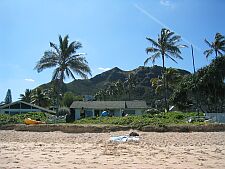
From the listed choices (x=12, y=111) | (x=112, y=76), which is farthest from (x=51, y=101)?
(x=112, y=76)

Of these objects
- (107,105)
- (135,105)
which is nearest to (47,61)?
(107,105)

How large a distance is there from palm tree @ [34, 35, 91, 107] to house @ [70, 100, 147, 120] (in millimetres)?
9990

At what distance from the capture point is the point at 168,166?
971 centimetres

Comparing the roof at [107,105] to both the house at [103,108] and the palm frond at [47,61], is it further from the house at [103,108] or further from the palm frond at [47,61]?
the palm frond at [47,61]

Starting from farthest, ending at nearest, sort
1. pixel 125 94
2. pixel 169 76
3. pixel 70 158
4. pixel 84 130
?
pixel 125 94 < pixel 169 76 < pixel 84 130 < pixel 70 158

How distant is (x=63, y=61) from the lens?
3797cm

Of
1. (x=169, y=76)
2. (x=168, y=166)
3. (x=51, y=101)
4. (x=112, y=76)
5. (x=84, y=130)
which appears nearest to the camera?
(x=168, y=166)

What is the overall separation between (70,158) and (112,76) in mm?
147619

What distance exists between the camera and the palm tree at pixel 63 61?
37781 millimetres

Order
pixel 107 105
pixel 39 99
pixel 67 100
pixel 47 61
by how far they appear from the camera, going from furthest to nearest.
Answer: pixel 67 100
pixel 39 99
pixel 107 105
pixel 47 61

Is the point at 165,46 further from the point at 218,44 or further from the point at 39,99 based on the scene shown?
the point at 39,99

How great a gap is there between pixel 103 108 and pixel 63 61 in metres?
13.2

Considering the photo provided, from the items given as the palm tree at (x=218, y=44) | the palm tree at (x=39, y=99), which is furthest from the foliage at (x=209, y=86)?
the palm tree at (x=39, y=99)

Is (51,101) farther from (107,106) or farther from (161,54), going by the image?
(161,54)
